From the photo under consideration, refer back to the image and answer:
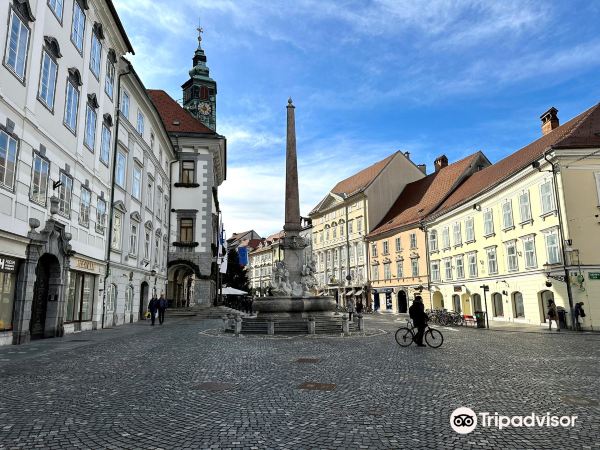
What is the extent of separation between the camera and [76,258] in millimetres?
18047

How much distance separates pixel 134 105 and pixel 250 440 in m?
26.0

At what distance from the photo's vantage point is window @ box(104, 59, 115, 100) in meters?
21.9

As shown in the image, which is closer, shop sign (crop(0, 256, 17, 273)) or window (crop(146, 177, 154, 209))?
shop sign (crop(0, 256, 17, 273))

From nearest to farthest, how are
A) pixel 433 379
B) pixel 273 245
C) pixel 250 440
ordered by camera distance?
pixel 250 440 < pixel 433 379 < pixel 273 245

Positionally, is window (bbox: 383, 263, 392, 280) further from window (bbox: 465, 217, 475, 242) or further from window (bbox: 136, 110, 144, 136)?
window (bbox: 136, 110, 144, 136)

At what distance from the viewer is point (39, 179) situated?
14922 mm

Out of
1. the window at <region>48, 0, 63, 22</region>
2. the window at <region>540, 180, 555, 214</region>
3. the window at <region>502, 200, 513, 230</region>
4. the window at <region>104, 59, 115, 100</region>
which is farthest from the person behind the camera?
the window at <region>502, 200, 513, 230</region>

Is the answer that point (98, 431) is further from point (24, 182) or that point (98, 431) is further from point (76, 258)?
point (76, 258)

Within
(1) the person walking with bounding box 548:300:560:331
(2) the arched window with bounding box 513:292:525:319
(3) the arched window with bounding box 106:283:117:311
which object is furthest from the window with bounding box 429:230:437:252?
(3) the arched window with bounding box 106:283:117:311

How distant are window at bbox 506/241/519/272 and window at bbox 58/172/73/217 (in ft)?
85.4

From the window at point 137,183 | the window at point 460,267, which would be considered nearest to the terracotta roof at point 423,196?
the window at point 460,267

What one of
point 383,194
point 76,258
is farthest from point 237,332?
point 383,194

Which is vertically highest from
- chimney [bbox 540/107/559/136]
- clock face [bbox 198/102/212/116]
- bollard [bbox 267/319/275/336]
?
clock face [bbox 198/102/212/116]

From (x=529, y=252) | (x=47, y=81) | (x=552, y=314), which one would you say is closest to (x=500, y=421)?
(x=47, y=81)
